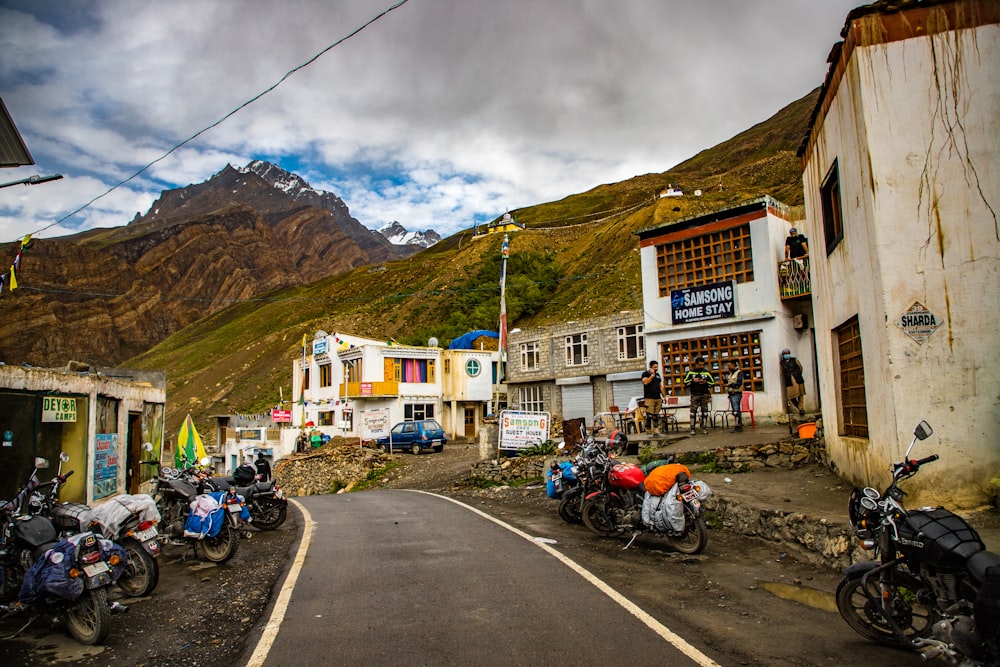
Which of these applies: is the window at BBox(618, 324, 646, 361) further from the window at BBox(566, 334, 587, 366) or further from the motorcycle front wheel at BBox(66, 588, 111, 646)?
the motorcycle front wheel at BBox(66, 588, 111, 646)

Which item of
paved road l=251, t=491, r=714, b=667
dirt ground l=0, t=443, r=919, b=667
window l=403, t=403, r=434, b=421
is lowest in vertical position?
dirt ground l=0, t=443, r=919, b=667

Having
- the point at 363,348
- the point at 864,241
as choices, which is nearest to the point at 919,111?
the point at 864,241

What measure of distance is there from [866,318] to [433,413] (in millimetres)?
35299

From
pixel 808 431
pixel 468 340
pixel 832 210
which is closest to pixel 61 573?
pixel 832 210

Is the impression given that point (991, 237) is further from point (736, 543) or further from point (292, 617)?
point (292, 617)

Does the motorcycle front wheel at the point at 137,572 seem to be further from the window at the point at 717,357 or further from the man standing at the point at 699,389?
the window at the point at 717,357

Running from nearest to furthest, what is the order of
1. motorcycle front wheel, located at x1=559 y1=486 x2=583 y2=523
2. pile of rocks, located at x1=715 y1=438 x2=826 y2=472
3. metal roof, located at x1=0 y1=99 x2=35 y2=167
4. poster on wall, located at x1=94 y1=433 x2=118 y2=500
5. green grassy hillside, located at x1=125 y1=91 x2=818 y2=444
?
motorcycle front wheel, located at x1=559 y1=486 x2=583 y2=523, metal roof, located at x1=0 y1=99 x2=35 y2=167, pile of rocks, located at x1=715 y1=438 x2=826 y2=472, poster on wall, located at x1=94 y1=433 x2=118 y2=500, green grassy hillside, located at x1=125 y1=91 x2=818 y2=444

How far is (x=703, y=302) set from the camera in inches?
803

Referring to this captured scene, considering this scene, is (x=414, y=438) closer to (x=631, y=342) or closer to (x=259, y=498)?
(x=631, y=342)

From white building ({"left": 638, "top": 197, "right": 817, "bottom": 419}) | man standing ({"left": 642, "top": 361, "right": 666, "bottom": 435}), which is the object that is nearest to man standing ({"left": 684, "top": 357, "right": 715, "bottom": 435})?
man standing ({"left": 642, "top": 361, "right": 666, "bottom": 435})

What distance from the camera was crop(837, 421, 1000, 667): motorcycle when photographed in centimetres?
389

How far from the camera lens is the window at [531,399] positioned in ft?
106

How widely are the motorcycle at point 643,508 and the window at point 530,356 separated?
22.4 m

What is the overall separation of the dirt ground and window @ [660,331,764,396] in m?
10.5
